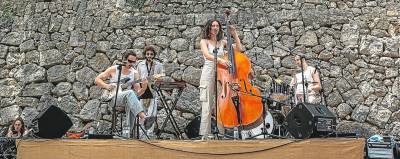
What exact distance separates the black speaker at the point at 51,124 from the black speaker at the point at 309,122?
1930 millimetres

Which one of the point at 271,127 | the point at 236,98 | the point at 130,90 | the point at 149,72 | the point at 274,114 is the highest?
the point at 149,72

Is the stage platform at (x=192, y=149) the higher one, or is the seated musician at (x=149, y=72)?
the seated musician at (x=149, y=72)

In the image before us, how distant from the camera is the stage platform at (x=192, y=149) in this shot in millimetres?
4168

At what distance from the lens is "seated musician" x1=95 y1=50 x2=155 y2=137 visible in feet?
17.4

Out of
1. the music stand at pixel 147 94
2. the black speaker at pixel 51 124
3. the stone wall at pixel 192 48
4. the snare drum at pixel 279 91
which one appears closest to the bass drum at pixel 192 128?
the stone wall at pixel 192 48

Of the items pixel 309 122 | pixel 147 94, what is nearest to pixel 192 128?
pixel 147 94

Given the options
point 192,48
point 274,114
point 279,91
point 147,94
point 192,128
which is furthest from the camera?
point 192,48

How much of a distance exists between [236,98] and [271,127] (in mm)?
856

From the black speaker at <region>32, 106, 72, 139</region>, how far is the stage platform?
0.34 feet

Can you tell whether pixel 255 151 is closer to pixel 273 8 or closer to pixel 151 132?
pixel 151 132

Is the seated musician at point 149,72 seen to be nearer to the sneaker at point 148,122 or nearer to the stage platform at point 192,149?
the sneaker at point 148,122

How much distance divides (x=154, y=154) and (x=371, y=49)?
4433 millimetres

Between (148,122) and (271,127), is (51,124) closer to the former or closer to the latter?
(148,122)

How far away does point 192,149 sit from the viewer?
14.1 feet
